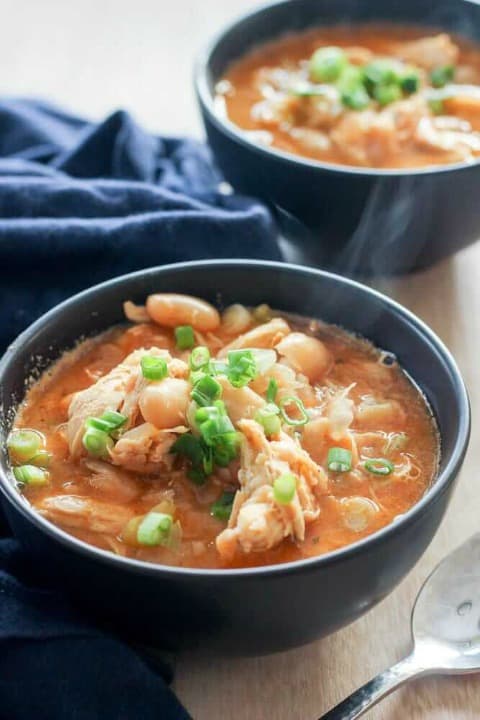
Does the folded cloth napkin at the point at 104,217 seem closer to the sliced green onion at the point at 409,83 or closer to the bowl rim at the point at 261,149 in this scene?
the bowl rim at the point at 261,149

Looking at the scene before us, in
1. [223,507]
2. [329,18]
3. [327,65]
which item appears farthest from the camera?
[329,18]

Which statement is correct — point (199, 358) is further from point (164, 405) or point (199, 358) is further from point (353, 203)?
point (353, 203)

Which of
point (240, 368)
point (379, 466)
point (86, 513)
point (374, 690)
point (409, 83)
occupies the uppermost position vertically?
point (409, 83)

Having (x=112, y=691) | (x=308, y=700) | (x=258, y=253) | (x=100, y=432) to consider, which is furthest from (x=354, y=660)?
(x=258, y=253)

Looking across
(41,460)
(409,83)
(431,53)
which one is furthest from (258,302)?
(431,53)

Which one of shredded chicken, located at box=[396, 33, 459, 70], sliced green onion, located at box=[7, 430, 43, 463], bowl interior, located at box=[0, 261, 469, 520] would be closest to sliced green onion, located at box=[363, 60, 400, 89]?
shredded chicken, located at box=[396, 33, 459, 70]
